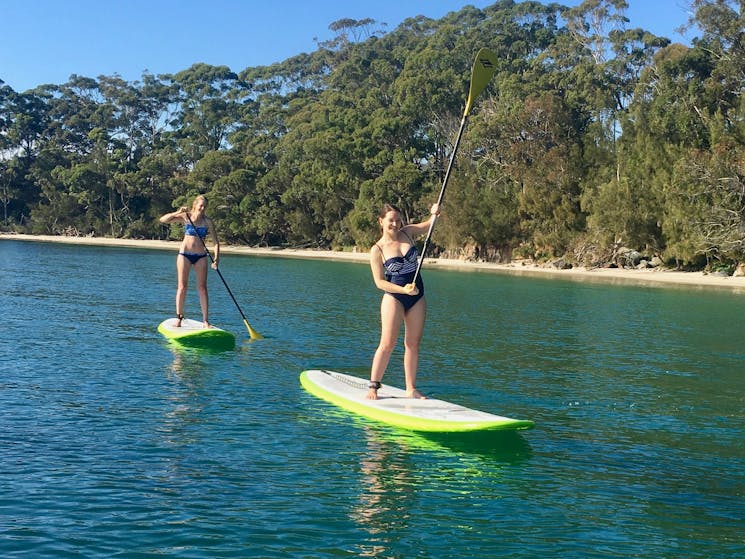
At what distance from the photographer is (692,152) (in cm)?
4312

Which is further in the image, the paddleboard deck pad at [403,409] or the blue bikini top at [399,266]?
the blue bikini top at [399,266]

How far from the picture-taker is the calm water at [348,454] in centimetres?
591

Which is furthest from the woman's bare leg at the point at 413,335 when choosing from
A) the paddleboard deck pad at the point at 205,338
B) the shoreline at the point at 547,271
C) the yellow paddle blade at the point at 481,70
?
the shoreline at the point at 547,271

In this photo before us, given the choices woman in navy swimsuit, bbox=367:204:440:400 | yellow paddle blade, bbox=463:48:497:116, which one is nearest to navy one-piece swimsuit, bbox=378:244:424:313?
woman in navy swimsuit, bbox=367:204:440:400

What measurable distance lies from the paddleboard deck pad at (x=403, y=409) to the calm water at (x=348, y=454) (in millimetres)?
184

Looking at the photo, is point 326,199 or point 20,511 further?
point 326,199

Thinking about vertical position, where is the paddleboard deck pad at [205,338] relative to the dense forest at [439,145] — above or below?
below

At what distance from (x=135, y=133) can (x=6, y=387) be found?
9581 centimetres

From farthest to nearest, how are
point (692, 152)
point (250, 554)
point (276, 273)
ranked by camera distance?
point (692, 152)
point (276, 273)
point (250, 554)

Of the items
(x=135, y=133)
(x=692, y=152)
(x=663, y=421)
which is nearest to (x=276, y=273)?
(x=692, y=152)

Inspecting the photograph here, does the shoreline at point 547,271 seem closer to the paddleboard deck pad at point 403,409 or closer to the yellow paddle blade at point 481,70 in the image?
the yellow paddle blade at point 481,70

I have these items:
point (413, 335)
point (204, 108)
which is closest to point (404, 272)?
point (413, 335)

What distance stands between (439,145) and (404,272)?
60585 mm

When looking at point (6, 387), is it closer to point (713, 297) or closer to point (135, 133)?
point (713, 297)
